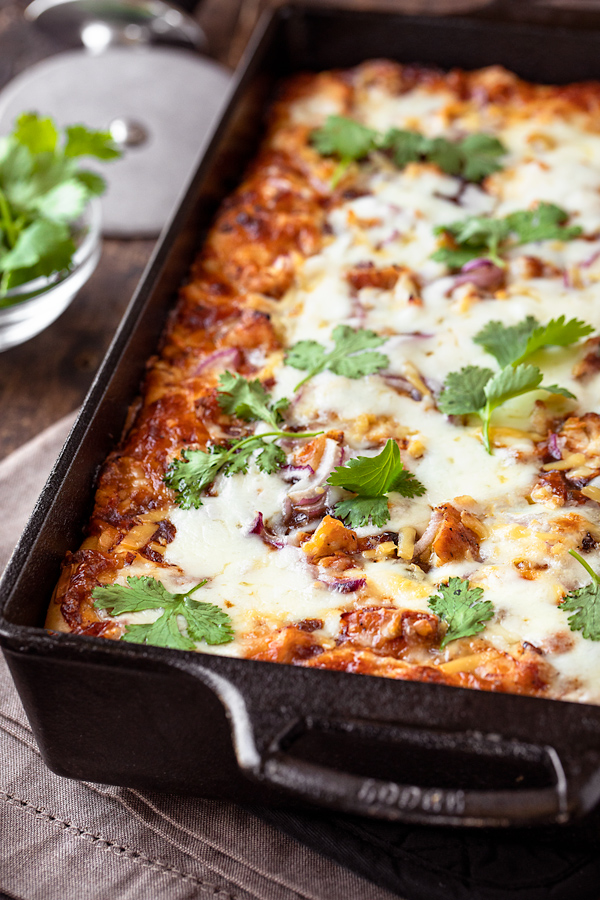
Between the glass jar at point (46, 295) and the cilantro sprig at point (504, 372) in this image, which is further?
the glass jar at point (46, 295)

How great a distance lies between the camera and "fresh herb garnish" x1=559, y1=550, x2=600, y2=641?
200 centimetres

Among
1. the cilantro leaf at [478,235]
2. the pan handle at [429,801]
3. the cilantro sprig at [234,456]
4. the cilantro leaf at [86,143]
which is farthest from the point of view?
the cilantro leaf at [86,143]

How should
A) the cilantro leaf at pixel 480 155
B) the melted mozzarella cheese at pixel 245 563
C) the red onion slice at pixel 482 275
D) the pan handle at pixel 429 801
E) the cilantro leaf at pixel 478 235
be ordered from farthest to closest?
the cilantro leaf at pixel 480 155 < the cilantro leaf at pixel 478 235 < the red onion slice at pixel 482 275 < the melted mozzarella cheese at pixel 245 563 < the pan handle at pixel 429 801

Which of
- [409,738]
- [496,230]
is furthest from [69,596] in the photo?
[496,230]

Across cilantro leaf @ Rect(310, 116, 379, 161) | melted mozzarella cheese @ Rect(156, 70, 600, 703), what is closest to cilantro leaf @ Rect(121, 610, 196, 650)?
melted mozzarella cheese @ Rect(156, 70, 600, 703)

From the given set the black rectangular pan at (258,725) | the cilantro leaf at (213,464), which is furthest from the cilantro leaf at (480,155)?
the black rectangular pan at (258,725)

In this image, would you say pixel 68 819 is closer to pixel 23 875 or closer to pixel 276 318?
pixel 23 875

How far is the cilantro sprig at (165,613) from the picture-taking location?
2010mm

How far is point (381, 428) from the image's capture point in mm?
2492

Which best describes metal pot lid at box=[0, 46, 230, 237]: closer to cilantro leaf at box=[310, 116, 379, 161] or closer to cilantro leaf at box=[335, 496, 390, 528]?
cilantro leaf at box=[310, 116, 379, 161]

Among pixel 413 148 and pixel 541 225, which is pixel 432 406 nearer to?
pixel 541 225

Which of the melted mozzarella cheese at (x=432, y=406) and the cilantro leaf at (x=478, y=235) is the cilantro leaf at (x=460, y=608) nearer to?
the melted mozzarella cheese at (x=432, y=406)

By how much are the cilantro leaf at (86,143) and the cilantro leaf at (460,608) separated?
1.99 m

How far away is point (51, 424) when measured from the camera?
3.19 meters
